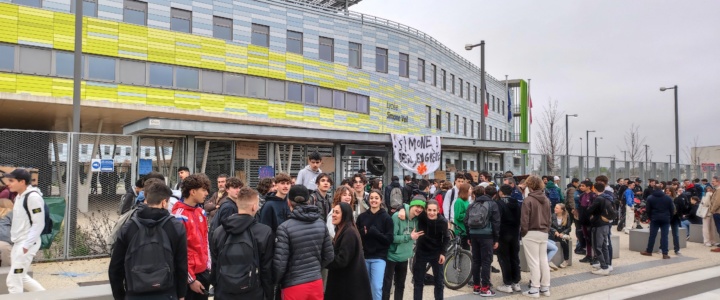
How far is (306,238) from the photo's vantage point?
488cm

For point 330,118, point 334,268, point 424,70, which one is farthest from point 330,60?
point 334,268

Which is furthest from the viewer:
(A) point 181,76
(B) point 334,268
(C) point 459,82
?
(C) point 459,82

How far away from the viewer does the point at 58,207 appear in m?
11.0

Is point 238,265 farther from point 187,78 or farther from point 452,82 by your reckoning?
point 452,82

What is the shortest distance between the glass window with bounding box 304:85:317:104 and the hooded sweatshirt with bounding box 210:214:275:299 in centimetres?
2514

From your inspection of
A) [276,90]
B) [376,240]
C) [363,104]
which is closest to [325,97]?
[363,104]

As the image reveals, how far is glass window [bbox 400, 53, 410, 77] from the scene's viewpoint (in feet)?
111

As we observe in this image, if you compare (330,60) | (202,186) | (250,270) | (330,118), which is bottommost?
(250,270)

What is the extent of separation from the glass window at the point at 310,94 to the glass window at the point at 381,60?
4.79m

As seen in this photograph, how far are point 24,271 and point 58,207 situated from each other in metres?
4.81

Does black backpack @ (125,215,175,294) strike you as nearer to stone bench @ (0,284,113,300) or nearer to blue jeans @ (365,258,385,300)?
stone bench @ (0,284,113,300)

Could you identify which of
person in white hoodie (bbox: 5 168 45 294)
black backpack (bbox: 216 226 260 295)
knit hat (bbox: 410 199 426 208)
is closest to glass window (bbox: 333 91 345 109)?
knit hat (bbox: 410 199 426 208)

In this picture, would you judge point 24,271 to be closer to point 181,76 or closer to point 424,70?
point 181,76

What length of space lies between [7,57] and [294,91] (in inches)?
529
